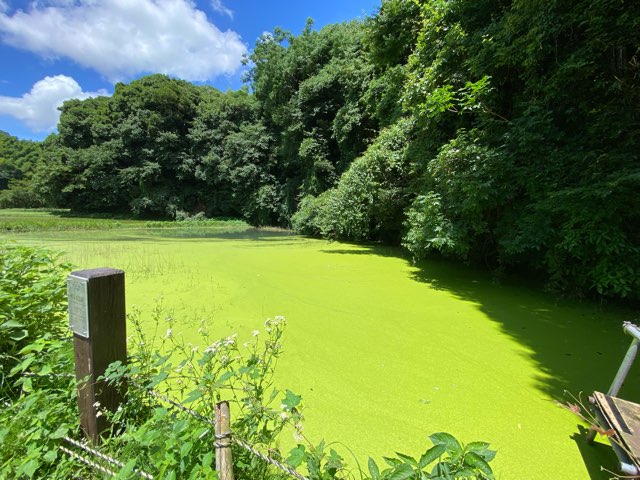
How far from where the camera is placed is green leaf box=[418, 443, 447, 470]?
0.70 m

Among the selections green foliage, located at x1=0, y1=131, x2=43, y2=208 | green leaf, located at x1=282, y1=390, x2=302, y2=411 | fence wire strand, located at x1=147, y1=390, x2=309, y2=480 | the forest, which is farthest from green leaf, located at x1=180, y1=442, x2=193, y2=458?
green foliage, located at x1=0, y1=131, x2=43, y2=208

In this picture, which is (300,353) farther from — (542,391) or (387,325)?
(542,391)

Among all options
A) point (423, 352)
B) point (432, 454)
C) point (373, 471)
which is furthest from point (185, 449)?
point (423, 352)

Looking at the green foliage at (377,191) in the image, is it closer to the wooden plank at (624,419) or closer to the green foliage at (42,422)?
the wooden plank at (624,419)

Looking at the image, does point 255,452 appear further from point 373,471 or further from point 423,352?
point 423,352

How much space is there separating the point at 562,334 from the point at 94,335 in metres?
3.43

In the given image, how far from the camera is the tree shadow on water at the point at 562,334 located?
1.88 meters

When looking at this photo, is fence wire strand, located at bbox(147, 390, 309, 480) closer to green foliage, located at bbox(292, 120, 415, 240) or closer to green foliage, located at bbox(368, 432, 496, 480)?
green foliage, located at bbox(368, 432, 496, 480)

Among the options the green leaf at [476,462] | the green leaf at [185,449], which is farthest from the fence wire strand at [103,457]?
the green leaf at [476,462]

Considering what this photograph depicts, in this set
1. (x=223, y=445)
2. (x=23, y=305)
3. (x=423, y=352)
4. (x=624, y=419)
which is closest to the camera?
(x=223, y=445)

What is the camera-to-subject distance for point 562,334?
107 inches

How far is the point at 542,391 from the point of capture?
6.23ft

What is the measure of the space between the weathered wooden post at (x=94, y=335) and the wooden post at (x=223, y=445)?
0.58 meters

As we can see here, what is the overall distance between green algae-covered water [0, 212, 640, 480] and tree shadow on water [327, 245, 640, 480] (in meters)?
0.01
